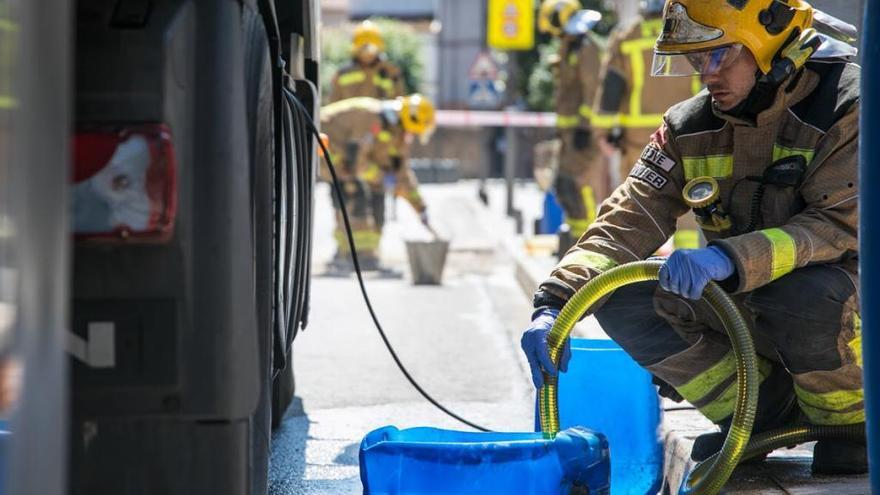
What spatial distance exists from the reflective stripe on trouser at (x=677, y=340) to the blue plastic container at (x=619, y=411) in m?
0.24

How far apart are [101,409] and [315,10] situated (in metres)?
2.27

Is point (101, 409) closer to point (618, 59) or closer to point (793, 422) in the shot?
point (793, 422)

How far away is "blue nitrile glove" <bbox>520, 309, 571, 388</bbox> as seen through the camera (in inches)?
127

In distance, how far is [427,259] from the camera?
35.0ft

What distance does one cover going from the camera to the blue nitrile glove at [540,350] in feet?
10.6

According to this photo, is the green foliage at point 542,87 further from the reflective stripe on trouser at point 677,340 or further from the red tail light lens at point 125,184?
the red tail light lens at point 125,184

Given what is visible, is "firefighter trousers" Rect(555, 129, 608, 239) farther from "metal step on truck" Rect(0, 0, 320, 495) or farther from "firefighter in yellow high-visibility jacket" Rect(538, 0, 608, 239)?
"metal step on truck" Rect(0, 0, 320, 495)

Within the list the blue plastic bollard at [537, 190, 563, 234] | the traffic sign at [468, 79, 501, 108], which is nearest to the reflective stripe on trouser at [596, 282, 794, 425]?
the blue plastic bollard at [537, 190, 563, 234]

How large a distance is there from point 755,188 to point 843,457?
70cm

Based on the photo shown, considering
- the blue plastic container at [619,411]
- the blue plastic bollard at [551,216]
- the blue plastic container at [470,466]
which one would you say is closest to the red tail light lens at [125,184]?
the blue plastic container at [470,466]

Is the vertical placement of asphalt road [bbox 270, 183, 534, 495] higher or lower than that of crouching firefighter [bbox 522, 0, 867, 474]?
lower

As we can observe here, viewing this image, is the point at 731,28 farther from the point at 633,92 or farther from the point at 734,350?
the point at 633,92

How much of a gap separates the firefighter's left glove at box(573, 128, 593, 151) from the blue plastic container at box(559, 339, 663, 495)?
7.15 metres

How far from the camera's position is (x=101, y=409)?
6.86 ft
